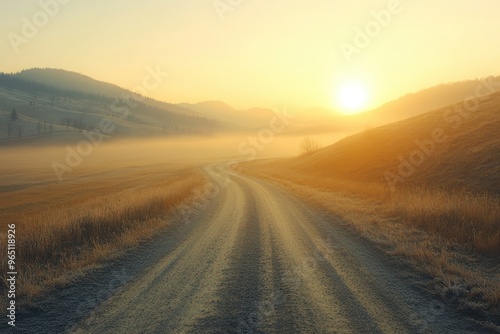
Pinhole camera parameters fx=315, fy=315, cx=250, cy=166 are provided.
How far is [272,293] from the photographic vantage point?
281 inches

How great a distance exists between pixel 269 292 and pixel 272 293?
0.09 metres

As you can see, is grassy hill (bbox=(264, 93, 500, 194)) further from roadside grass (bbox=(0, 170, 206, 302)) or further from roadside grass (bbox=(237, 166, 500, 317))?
roadside grass (bbox=(0, 170, 206, 302))

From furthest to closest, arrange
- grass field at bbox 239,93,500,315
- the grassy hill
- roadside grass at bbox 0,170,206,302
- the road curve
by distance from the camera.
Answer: the grassy hill → grass field at bbox 239,93,500,315 → roadside grass at bbox 0,170,206,302 → the road curve

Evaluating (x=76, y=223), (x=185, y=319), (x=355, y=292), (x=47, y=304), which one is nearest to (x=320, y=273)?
(x=355, y=292)

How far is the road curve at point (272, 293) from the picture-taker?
228 inches

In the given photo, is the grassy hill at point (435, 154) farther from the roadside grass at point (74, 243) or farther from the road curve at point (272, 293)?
the roadside grass at point (74, 243)

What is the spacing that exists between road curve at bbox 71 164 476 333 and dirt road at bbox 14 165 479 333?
2 cm

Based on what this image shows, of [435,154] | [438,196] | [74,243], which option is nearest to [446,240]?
[438,196]

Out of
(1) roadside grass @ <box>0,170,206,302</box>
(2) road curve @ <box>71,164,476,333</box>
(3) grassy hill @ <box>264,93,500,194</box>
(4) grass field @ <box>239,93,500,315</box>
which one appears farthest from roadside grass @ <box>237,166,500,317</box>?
(1) roadside grass @ <box>0,170,206,302</box>

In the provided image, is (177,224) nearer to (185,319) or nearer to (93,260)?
(93,260)

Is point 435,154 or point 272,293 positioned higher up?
point 435,154

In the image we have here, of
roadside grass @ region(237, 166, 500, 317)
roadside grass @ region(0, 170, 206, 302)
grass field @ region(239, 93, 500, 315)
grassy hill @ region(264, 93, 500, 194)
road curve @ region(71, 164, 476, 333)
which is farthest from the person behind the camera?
grassy hill @ region(264, 93, 500, 194)

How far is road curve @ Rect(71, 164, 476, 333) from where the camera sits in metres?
5.79

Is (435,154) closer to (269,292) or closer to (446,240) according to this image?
(446,240)
